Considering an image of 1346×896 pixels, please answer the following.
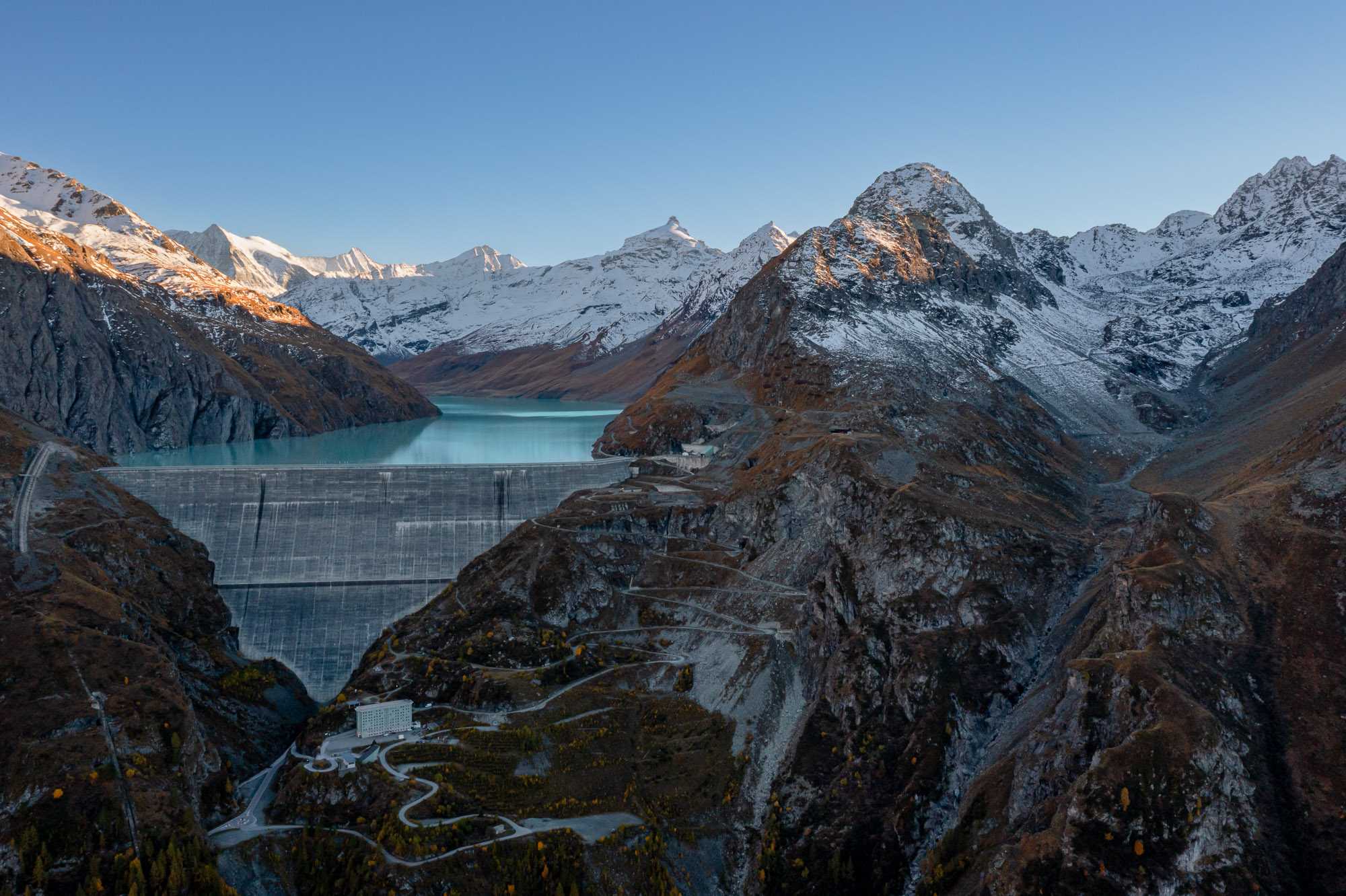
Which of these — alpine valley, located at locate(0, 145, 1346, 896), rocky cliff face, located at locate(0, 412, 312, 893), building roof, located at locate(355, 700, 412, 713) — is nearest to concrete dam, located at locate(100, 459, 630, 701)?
alpine valley, located at locate(0, 145, 1346, 896)

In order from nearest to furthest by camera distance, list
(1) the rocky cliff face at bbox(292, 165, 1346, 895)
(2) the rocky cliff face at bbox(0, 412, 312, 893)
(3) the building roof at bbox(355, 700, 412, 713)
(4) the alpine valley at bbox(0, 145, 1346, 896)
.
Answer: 1. (1) the rocky cliff face at bbox(292, 165, 1346, 895)
2. (4) the alpine valley at bbox(0, 145, 1346, 896)
3. (2) the rocky cliff face at bbox(0, 412, 312, 893)
4. (3) the building roof at bbox(355, 700, 412, 713)

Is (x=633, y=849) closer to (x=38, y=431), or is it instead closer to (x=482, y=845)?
(x=482, y=845)

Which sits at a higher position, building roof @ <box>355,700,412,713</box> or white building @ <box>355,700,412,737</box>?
building roof @ <box>355,700,412,713</box>

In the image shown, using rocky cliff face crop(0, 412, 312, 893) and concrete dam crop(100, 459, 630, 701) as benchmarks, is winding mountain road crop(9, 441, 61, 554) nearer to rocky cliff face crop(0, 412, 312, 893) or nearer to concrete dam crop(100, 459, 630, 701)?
rocky cliff face crop(0, 412, 312, 893)

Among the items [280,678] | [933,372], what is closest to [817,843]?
[280,678]

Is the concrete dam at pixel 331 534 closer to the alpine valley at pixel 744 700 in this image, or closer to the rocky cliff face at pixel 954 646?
the alpine valley at pixel 744 700

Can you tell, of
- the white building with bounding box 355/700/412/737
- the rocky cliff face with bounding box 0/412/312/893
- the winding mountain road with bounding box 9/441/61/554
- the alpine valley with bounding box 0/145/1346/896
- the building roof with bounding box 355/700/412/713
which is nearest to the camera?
the alpine valley with bounding box 0/145/1346/896
